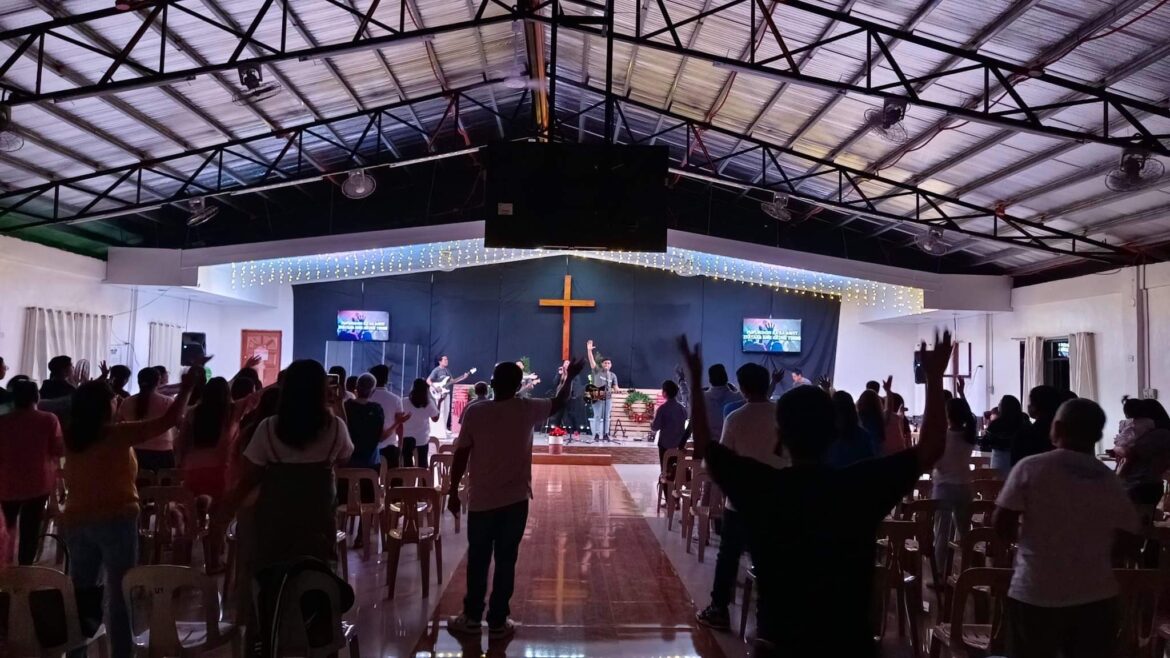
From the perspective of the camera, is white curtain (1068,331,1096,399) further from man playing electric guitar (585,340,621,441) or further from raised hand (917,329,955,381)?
raised hand (917,329,955,381)

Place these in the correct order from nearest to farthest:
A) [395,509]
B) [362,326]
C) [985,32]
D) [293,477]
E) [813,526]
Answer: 1. [813,526]
2. [293,477]
3. [395,509]
4. [985,32]
5. [362,326]

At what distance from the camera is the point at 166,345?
14383 millimetres

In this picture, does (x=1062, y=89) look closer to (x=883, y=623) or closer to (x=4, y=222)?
(x=883, y=623)

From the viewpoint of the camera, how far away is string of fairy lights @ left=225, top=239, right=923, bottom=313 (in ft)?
47.9

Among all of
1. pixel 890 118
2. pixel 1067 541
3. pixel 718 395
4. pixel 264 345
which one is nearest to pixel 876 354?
pixel 890 118

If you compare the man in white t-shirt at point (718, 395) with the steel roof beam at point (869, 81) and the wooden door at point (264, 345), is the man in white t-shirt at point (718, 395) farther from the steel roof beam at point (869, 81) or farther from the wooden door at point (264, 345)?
the wooden door at point (264, 345)

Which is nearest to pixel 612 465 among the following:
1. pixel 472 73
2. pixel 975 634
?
pixel 472 73

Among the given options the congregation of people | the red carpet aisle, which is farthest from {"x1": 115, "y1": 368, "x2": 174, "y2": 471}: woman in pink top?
the red carpet aisle

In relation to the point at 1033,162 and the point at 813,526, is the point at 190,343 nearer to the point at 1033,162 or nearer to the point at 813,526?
the point at 1033,162

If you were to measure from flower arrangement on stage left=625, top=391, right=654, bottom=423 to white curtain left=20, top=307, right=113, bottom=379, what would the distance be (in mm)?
9250

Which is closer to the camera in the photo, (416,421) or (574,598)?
(574,598)

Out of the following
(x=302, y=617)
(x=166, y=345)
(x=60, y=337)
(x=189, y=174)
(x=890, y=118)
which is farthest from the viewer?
(x=166, y=345)

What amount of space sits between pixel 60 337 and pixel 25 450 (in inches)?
341

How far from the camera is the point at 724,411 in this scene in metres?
6.55
